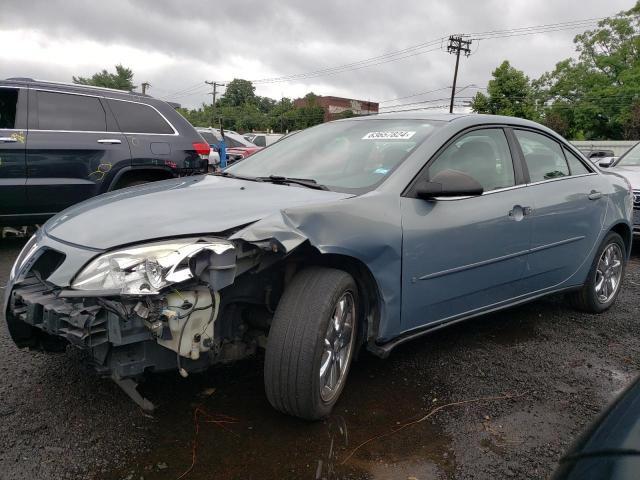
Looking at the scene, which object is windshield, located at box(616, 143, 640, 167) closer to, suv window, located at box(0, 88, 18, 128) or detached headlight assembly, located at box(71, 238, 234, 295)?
detached headlight assembly, located at box(71, 238, 234, 295)

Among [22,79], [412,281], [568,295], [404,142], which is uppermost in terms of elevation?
[22,79]

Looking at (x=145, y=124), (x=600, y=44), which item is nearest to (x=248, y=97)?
(x=600, y=44)

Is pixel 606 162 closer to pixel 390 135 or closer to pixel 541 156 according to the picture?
pixel 541 156

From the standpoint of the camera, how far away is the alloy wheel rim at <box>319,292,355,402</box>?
8.39 feet

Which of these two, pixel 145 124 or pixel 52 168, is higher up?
pixel 145 124

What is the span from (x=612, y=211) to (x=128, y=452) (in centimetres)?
391

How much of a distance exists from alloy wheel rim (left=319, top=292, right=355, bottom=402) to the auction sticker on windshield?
1.16 metres

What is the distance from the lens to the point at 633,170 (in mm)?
7277

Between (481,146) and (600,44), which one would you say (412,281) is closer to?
(481,146)

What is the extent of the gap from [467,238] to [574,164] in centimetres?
170

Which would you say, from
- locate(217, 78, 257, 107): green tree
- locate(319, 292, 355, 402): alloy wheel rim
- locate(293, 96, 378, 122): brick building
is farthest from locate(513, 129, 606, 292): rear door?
locate(217, 78, 257, 107): green tree

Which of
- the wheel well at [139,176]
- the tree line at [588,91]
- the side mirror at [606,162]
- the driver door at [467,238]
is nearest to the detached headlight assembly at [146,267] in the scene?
the driver door at [467,238]

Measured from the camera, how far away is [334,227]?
2559mm

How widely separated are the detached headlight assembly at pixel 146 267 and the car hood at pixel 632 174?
244 inches
